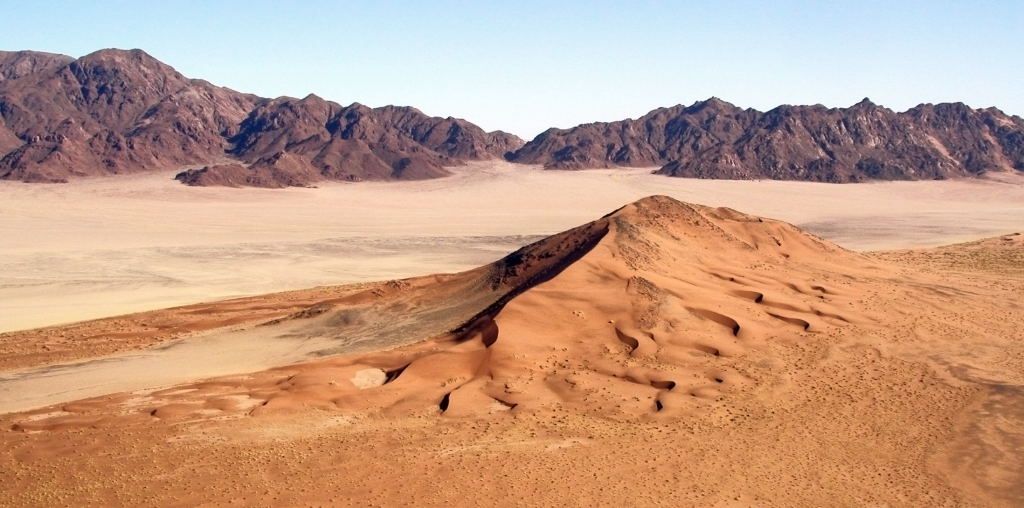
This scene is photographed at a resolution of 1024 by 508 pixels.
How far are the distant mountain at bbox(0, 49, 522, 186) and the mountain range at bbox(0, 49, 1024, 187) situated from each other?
1.02 ft

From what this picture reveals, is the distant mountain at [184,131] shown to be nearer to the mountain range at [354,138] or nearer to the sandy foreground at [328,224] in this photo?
the mountain range at [354,138]

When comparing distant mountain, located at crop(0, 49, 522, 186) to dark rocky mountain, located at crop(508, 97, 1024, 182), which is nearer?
distant mountain, located at crop(0, 49, 522, 186)

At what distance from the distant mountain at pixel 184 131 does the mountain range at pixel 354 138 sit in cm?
31

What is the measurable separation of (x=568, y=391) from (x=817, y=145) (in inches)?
5240

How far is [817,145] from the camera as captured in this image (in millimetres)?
136750

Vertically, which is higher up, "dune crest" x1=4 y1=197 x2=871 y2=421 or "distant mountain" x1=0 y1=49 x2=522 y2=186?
"distant mountain" x1=0 y1=49 x2=522 y2=186

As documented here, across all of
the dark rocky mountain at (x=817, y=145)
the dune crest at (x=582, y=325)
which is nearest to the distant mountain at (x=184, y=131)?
the dark rocky mountain at (x=817, y=145)

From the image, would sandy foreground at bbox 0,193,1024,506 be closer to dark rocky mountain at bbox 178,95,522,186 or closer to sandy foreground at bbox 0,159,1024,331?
sandy foreground at bbox 0,159,1024,331

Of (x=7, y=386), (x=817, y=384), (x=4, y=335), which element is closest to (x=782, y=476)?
(x=817, y=384)

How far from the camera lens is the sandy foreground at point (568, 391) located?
1175 centimetres

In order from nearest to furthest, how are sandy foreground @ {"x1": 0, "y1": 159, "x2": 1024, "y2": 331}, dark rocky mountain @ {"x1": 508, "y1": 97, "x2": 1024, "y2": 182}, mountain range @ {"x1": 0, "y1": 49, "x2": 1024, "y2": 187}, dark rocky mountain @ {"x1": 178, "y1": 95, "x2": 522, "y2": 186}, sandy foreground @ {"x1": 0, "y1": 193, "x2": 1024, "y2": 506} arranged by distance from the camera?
sandy foreground @ {"x1": 0, "y1": 193, "x2": 1024, "y2": 506} → sandy foreground @ {"x1": 0, "y1": 159, "x2": 1024, "y2": 331} → dark rocky mountain @ {"x1": 178, "y1": 95, "x2": 522, "y2": 186} → mountain range @ {"x1": 0, "y1": 49, "x2": 1024, "y2": 187} → dark rocky mountain @ {"x1": 508, "y1": 97, "x2": 1024, "y2": 182}

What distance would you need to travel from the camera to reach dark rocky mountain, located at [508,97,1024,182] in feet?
424

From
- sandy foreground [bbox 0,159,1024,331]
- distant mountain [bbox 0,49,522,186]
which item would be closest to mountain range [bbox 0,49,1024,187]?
distant mountain [bbox 0,49,522,186]

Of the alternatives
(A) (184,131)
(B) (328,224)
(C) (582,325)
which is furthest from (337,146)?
(C) (582,325)
